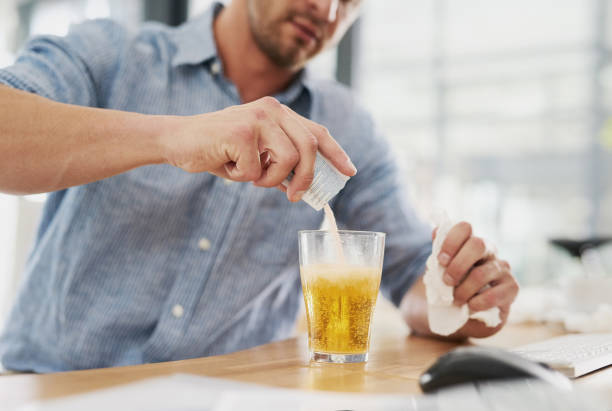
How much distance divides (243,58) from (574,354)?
1003mm

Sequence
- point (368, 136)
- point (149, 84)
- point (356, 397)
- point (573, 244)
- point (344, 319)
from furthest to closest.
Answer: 1. point (573, 244)
2. point (368, 136)
3. point (149, 84)
4. point (344, 319)
5. point (356, 397)

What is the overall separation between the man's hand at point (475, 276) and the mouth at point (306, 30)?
65 cm

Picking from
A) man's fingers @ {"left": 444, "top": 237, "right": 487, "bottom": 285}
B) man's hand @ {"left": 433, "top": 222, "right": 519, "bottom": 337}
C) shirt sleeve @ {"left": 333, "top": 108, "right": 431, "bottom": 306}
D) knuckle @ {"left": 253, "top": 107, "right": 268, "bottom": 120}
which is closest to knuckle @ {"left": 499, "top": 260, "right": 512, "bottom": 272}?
man's hand @ {"left": 433, "top": 222, "right": 519, "bottom": 337}

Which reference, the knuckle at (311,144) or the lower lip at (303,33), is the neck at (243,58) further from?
the knuckle at (311,144)

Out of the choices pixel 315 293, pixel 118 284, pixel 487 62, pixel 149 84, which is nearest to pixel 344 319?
pixel 315 293

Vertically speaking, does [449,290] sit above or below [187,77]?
below

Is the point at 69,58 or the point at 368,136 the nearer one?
the point at 69,58

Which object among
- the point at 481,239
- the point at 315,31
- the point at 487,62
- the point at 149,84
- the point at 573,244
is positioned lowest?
the point at 573,244

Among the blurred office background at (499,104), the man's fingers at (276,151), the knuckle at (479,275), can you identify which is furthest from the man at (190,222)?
the blurred office background at (499,104)

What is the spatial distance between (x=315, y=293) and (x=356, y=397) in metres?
0.22

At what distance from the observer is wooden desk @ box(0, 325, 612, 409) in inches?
25.9

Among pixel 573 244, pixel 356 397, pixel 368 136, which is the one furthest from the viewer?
pixel 573 244

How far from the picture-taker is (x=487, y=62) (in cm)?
313

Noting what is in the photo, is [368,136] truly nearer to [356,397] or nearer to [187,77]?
[187,77]
